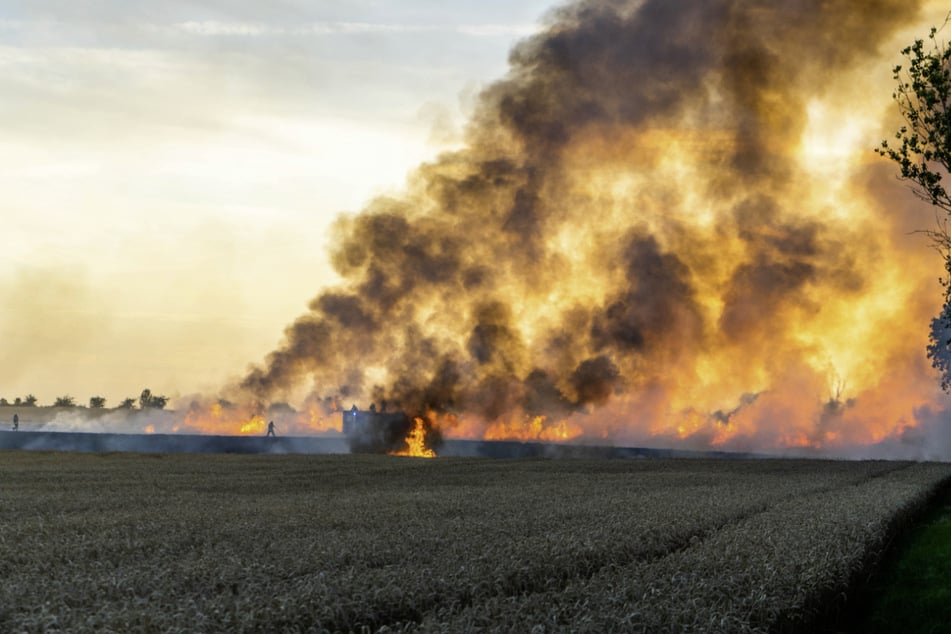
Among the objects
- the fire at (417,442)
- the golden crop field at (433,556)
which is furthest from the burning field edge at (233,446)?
the golden crop field at (433,556)

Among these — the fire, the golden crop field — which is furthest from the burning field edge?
the golden crop field

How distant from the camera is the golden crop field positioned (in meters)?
15.4

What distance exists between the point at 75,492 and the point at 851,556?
3191 cm

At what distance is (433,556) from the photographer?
72.4 ft

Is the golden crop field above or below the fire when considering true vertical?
below

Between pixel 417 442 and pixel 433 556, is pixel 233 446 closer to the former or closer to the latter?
pixel 417 442

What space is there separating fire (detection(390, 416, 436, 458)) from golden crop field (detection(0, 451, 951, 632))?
58093mm

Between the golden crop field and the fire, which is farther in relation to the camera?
the fire

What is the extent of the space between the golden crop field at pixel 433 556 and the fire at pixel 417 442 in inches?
2287

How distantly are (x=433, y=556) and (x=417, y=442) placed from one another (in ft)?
282

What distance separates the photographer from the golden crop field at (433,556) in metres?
15.4

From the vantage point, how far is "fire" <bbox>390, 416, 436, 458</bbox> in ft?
350

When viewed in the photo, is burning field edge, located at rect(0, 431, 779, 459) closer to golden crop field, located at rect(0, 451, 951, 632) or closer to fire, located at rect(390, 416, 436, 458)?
fire, located at rect(390, 416, 436, 458)

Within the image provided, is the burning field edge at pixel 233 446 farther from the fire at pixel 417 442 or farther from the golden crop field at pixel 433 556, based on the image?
the golden crop field at pixel 433 556
